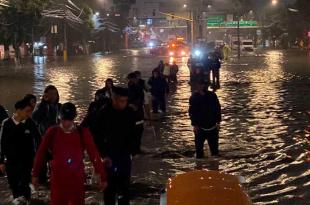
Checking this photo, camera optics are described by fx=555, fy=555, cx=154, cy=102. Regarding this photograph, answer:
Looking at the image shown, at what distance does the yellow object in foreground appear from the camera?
4020mm

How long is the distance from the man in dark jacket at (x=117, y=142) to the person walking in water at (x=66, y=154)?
753 millimetres

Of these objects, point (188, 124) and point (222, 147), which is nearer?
point (222, 147)

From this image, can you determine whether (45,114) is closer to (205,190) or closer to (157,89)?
(205,190)

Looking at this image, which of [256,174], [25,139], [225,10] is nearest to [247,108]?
[256,174]

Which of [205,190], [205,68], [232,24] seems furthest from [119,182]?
[232,24]

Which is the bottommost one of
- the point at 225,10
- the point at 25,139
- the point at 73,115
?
the point at 25,139

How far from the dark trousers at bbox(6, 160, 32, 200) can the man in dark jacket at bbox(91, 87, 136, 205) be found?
159cm

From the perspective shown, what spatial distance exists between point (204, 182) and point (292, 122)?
1055 centimetres

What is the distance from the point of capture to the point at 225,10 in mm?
116688

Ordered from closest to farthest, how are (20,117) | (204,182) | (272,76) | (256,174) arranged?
(204,182), (20,117), (256,174), (272,76)

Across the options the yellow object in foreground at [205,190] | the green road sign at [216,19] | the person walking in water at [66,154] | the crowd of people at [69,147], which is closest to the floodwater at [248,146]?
the crowd of people at [69,147]

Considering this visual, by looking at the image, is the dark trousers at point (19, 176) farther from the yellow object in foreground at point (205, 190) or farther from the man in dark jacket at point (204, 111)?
the yellow object in foreground at point (205, 190)

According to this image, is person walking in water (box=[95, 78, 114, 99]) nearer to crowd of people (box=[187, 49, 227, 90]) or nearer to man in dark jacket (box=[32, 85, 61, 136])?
man in dark jacket (box=[32, 85, 61, 136])

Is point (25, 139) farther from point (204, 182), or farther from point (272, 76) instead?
point (272, 76)
